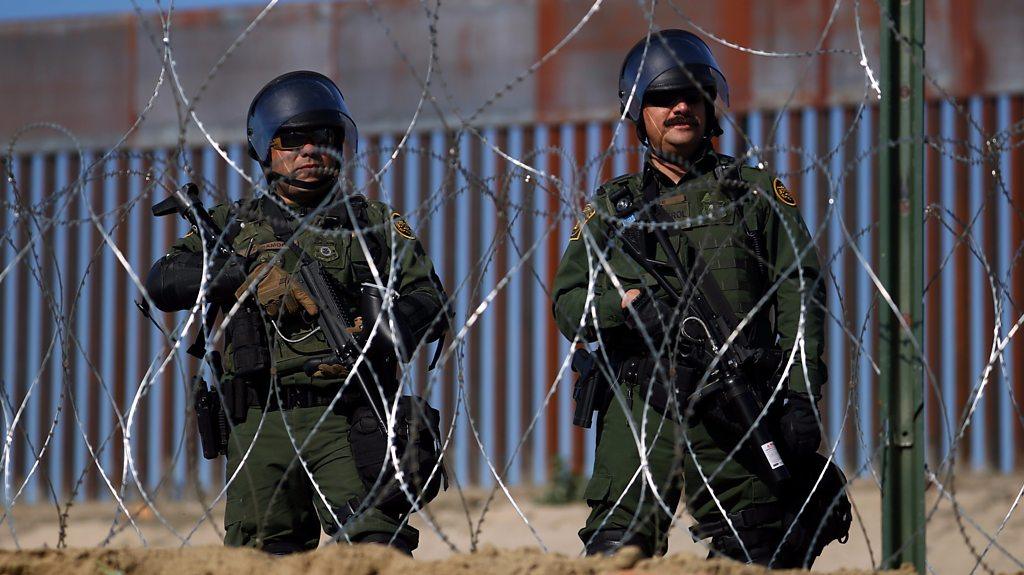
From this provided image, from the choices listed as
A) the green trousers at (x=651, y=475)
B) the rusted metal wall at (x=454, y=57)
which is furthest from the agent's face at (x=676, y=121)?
the rusted metal wall at (x=454, y=57)

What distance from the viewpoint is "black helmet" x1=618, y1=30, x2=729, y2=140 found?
465 cm

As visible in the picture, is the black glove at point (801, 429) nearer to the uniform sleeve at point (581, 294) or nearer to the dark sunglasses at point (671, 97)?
the uniform sleeve at point (581, 294)

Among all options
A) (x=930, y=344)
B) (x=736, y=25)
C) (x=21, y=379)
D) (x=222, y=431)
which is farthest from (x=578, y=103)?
(x=222, y=431)

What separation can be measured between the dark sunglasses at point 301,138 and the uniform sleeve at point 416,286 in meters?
0.29

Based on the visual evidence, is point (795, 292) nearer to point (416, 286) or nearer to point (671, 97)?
point (671, 97)

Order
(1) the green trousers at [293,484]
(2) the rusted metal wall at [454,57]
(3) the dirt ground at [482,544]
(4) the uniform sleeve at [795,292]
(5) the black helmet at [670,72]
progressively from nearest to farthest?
(3) the dirt ground at [482,544] → (4) the uniform sleeve at [795,292] → (1) the green trousers at [293,484] → (5) the black helmet at [670,72] → (2) the rusted metal wall at [454,57]

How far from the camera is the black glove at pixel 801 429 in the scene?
14.1 feet

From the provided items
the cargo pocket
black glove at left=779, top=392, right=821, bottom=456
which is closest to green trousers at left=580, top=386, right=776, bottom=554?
the cargo pocket

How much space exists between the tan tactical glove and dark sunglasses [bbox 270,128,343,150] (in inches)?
18.2

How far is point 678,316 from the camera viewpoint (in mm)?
4449

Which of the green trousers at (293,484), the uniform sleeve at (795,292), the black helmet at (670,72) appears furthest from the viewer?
the black helmet at (670,72)

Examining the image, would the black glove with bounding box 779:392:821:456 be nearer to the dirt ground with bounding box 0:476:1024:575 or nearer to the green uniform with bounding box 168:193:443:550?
the dirt ground with bounding box 0:476:1024:575

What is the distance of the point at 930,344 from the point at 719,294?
24.0 feet

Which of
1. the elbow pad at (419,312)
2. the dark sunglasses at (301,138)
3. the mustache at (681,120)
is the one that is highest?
the mustache at (681,120)
